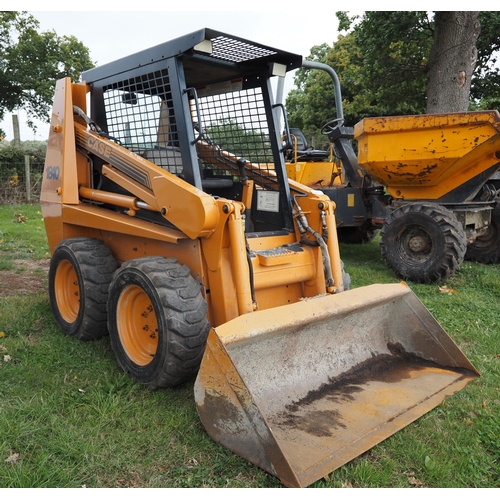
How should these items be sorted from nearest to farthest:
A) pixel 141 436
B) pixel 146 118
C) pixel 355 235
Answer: pixel 141 436 < pixel 146 118 < pixel 355 235

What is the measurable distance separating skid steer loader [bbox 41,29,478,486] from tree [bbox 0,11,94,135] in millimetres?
16276

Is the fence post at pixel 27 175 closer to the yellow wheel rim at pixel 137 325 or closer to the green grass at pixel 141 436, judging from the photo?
the green grass at pixel 141 436

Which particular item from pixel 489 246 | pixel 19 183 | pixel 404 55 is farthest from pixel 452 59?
pixel 19 183

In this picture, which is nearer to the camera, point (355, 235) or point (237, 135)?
point (237, 135)

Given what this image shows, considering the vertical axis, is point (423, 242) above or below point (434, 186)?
below

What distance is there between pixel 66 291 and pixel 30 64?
1711 centimetres

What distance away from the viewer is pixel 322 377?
129 inches

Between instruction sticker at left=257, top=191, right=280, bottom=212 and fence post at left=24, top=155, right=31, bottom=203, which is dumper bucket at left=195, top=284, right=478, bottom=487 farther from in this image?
fence post at left=24, top=155, right=31, bottom=203

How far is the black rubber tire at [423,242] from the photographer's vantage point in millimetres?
6062

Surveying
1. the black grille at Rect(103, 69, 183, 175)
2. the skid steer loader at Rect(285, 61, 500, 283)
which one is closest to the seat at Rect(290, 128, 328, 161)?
the skid steer loader at Rect(285, 61, 500, 283)

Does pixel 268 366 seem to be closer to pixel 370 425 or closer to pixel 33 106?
pixel 370 425

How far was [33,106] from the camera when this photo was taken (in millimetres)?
19312

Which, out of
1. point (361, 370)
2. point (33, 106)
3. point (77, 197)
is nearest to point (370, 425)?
point (361, 370)

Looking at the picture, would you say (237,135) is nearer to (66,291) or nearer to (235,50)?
(235,50)
